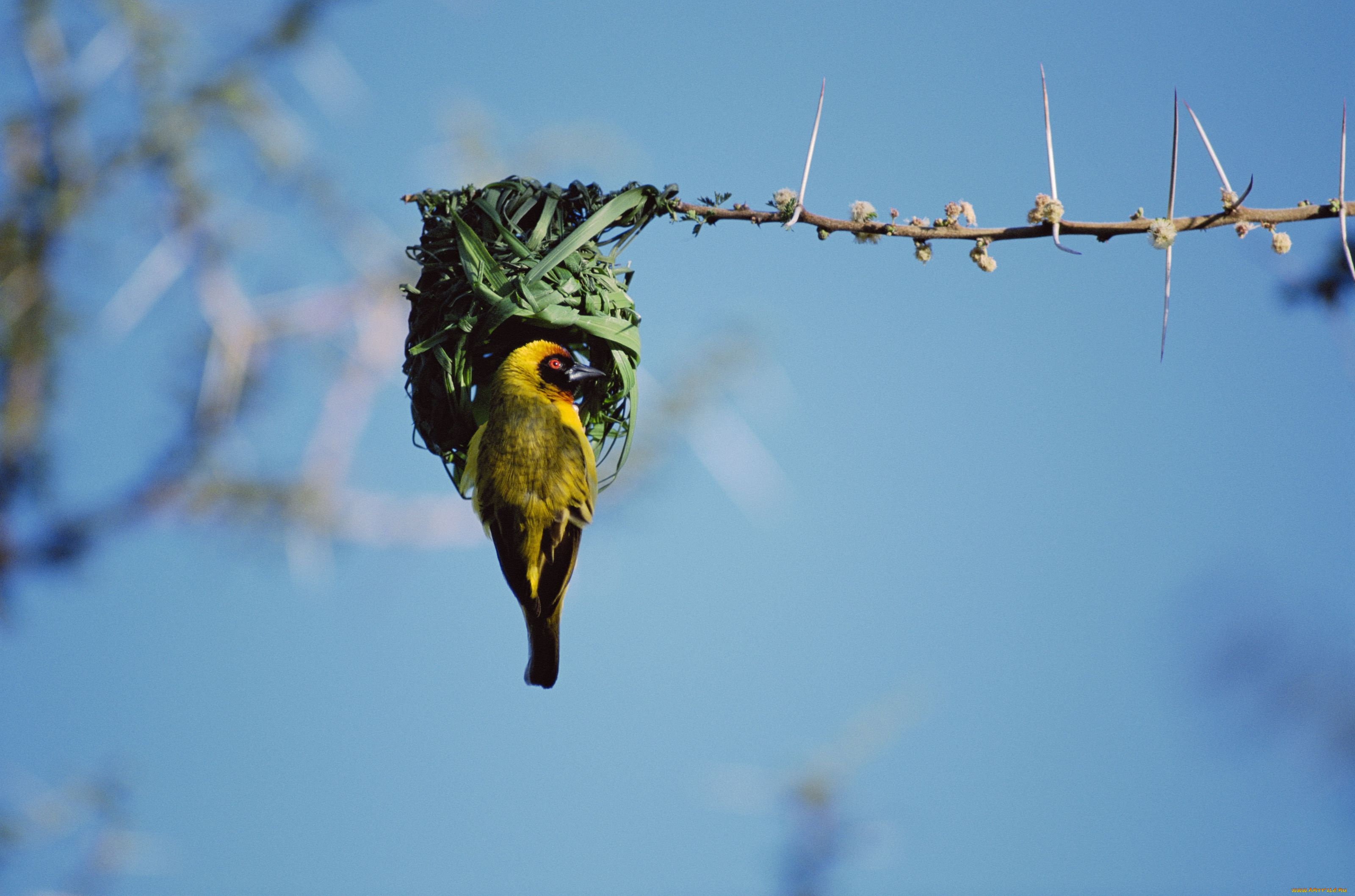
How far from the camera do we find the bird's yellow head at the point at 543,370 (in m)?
2.41

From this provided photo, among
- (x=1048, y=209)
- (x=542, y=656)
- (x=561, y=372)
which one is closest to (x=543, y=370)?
(x=561, y=372)

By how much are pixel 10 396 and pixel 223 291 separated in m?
1.65

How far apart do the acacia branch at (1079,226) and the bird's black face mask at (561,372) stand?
74 cm

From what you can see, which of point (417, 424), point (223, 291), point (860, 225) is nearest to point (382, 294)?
point (223, 291)

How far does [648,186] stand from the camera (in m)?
2.19

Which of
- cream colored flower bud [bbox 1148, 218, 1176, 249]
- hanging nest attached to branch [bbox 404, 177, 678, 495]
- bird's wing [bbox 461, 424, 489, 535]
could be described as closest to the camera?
cream colored flower bud [bbox 1148, 218, 1176, 249]

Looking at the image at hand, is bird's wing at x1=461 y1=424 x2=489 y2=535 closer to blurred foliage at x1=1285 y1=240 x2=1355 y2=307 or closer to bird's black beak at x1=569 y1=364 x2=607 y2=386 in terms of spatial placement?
bird's black beak at x1=569 y1=364 x2=607 y2=386

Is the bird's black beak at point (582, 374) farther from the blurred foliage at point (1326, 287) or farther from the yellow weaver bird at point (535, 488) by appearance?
the blurred foliage at point (1326, 287)

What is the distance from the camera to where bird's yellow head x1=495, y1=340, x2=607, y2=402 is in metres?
2.41

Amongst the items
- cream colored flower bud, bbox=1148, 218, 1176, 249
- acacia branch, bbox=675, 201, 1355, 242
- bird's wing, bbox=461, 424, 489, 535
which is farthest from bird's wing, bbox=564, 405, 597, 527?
cream colored flower bud, bbox=1148, 218, 1176, 249

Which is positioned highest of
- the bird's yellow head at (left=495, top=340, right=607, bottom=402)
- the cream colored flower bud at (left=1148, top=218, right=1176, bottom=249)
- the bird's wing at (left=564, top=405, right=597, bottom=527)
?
the bird's yellow head at (left=495, top=340, right=607, bottom=402)

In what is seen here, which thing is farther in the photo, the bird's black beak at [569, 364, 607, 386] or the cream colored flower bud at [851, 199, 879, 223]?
the bird's black beak at [569, 364, 607, 386]

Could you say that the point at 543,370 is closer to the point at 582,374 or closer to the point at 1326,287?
the point at 582,374

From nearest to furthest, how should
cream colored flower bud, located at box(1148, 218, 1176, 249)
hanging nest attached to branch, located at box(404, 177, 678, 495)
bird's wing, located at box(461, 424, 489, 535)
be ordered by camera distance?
cream colored flower bud, located at box(1148, 218, 1176, 249)
hanging nest attached to branch, located at box(404, 177, 678, 495)
bird's wing, located at box(461, 424, 489, 535)
